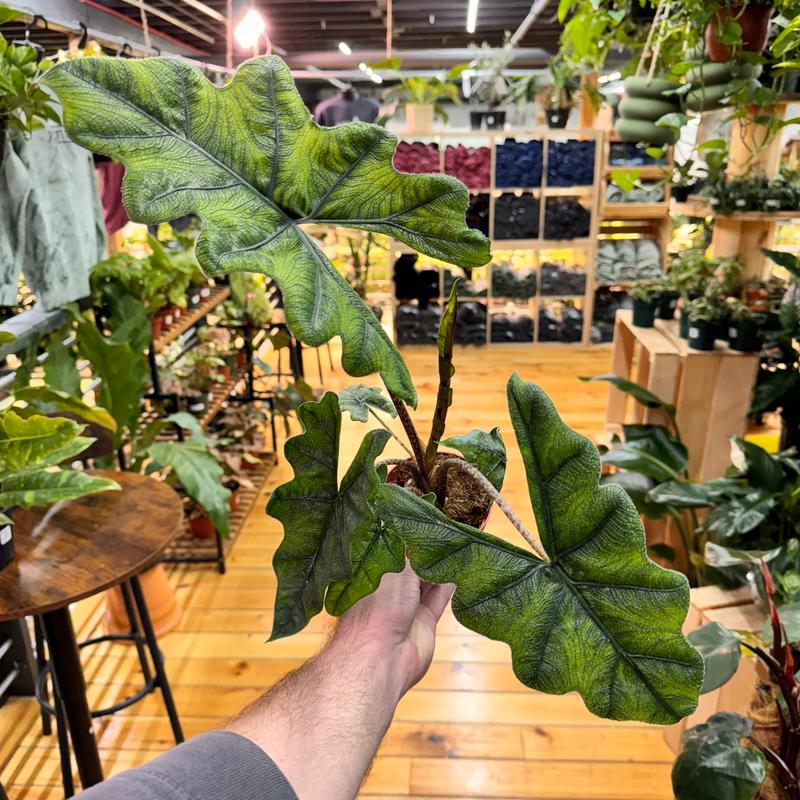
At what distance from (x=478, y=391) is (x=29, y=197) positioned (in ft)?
12.3

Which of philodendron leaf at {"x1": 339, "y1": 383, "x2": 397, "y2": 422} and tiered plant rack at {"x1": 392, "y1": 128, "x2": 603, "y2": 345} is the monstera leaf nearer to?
Answer: philodendron leaf at {"x1": 339, "y1": 383, "x2": 397, "y2": 422}

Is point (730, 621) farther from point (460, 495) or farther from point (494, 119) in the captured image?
point (494, 119)

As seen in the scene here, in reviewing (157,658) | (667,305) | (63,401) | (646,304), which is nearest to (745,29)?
(646,304)

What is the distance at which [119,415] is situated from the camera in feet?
7.60

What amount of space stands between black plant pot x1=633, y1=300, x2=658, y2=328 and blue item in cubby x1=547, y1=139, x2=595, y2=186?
3222 millimetres

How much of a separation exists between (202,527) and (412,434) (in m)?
2.63

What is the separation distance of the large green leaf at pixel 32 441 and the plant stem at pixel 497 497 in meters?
1.01

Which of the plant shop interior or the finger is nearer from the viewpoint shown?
the plant shop interior

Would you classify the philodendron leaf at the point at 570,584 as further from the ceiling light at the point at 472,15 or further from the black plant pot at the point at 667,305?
the ceiling light at the point at 472,15

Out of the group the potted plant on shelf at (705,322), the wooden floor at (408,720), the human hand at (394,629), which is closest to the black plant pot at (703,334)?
the potted plant on shelf at (705,322)

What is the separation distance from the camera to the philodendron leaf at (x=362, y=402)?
884mm

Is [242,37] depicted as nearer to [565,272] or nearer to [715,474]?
[715,474]

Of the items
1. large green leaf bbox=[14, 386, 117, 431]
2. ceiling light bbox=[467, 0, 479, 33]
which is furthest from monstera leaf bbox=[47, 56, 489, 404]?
ceiling light bbox=[467, 0, 479, 33]

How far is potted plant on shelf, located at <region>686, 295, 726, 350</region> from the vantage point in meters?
2.65
